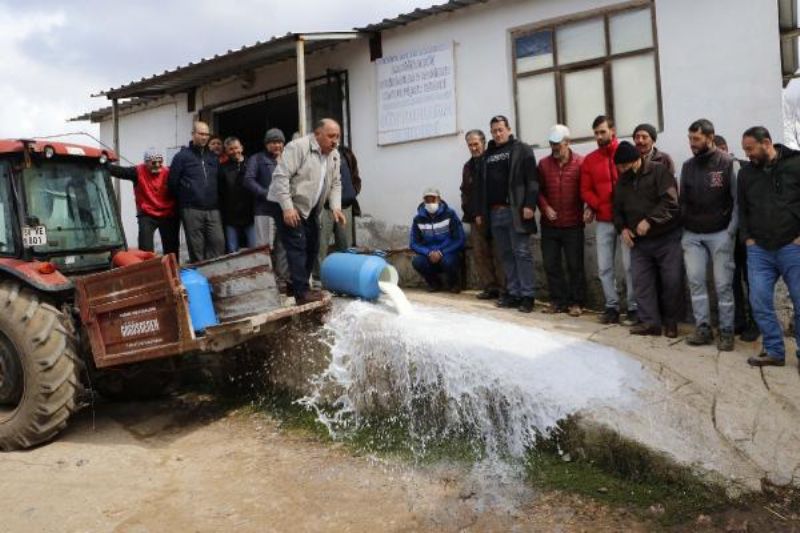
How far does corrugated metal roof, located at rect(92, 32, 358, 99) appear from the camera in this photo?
8.03m

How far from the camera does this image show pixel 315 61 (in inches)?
367

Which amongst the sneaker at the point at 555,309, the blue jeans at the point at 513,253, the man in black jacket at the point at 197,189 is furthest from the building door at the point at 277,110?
the sneaker at the point at 555,309

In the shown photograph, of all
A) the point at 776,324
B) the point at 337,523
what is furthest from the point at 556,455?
the point at 776,324

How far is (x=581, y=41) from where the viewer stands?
7148mm

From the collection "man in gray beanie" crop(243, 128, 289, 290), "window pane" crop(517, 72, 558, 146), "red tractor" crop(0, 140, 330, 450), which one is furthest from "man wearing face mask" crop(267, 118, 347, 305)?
"window pane" crop(517, 72, 558, 146)

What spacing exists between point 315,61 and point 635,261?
5.72m

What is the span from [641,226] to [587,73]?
241cm

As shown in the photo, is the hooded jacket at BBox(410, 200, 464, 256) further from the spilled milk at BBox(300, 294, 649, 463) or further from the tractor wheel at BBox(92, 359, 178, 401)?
the tractor wheel at BBox(92, 359, 178, 401)

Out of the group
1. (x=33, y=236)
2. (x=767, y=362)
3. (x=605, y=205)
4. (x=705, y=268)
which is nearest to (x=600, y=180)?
(x=605, y=205)

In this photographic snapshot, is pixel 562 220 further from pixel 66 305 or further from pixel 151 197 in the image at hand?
pixel 66 305

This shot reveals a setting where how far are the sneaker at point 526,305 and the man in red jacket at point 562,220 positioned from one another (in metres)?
0.20

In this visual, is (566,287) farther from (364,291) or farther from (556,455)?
(556,455)

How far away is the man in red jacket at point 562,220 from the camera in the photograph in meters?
6.32

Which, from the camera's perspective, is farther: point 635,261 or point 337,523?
point 635,261
